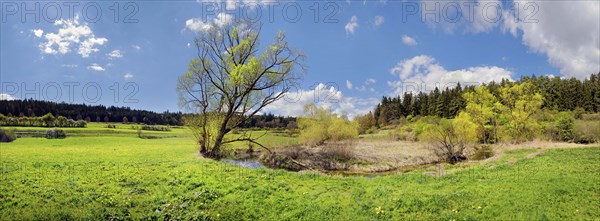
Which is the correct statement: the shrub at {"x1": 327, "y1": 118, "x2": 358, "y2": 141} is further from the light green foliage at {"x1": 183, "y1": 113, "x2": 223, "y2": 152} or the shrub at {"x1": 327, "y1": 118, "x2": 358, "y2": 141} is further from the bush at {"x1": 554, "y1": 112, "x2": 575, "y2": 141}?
the bush at {"x1": 554, "y1": 112, "x2": 575, "y2": 141}

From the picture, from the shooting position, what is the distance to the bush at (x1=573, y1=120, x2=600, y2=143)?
4469cm

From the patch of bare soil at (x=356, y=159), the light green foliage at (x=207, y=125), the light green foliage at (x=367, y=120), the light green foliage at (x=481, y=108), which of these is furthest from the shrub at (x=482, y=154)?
the light green foliage at (x=367, y=120)

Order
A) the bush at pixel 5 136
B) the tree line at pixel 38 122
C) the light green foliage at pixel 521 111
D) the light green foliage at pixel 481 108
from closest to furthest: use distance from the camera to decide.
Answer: the bush at pixel 5 136 → the light green foliage at pixel 521 111 → the light green foliage at pixel 481 108 → the tree line at pixel 38 122

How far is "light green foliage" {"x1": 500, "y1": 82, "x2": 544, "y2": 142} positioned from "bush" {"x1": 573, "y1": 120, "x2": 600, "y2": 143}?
5.84 m

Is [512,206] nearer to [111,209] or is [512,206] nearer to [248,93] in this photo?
[111,209]

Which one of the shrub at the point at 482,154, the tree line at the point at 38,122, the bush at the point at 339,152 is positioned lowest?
the shrub at the point at 482,154

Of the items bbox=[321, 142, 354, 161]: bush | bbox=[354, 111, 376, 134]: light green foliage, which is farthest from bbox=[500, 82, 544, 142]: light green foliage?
bbox=[354, 111, 376, 134]: light green foliage

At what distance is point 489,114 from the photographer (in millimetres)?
50406

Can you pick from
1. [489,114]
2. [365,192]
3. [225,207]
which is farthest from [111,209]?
[489,114]

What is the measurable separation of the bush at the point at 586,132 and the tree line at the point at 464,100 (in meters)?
18.1

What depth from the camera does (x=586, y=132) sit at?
152 ft

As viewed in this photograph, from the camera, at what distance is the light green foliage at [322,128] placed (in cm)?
4694

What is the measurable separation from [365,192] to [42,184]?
44.5 ft

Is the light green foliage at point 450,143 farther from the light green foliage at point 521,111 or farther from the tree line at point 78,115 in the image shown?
the tree line at point 78,115
